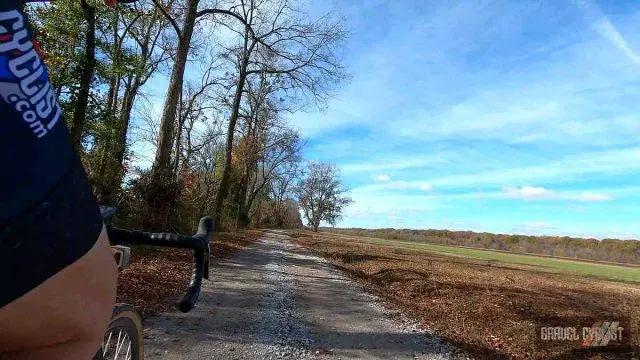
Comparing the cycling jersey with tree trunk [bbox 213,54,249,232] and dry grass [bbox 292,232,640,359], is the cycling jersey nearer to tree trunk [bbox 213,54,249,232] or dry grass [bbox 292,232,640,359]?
dry grass [bbox 292,232,640,359]

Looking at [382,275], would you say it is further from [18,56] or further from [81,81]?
[18,56]

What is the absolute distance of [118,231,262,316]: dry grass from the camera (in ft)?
24.4

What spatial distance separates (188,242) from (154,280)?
8.40 m

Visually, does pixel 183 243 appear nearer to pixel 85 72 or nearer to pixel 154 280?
pixel 154 280

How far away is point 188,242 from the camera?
1803 mm

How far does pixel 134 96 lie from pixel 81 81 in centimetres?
1501

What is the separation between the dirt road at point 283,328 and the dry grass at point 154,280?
0.49 metres

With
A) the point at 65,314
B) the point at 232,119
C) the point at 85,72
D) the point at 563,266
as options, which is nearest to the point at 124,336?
the point at 65,314

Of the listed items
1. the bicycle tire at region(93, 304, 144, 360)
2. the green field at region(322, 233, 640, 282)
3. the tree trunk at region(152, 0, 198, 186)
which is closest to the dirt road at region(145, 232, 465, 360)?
the bicycle tire at region(93, 304, 144, 360)

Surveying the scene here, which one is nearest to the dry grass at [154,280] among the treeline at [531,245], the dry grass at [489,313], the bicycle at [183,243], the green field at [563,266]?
the bicycle at [183,243]

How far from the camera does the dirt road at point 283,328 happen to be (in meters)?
5.91

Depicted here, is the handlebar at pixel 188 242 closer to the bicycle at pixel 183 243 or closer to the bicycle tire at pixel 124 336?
the bicycle at pixel 183 243

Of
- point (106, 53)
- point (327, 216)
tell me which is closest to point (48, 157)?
point (106, 53)

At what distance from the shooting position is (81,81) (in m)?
12.3
